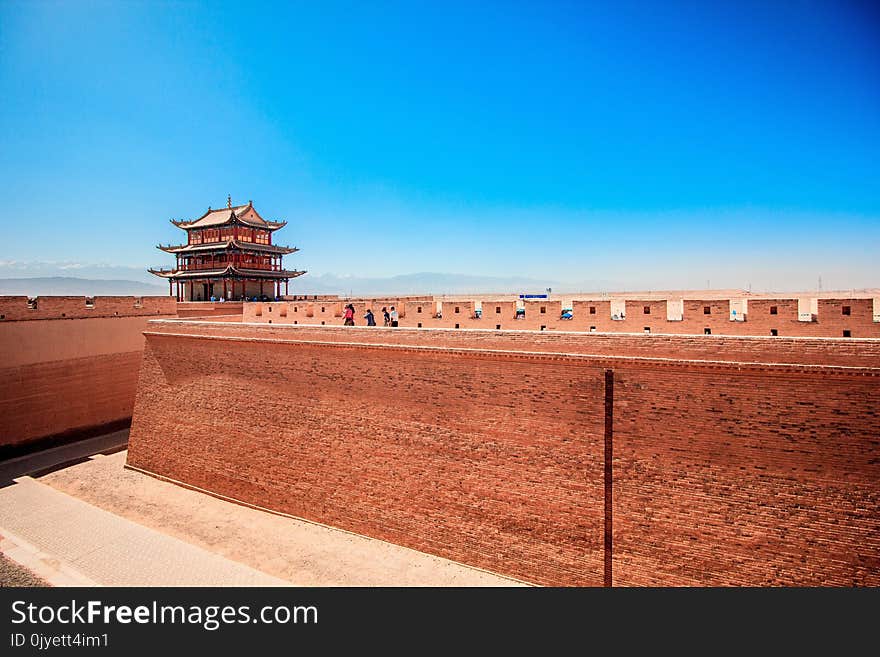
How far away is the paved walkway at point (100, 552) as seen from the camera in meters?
7.95

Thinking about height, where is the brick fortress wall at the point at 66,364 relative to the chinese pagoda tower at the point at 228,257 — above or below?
below

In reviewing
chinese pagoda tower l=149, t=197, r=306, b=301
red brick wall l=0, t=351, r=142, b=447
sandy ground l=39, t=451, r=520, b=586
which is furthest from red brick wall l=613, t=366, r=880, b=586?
chinese pagoda tower l=149, t=197, r=306, b=301

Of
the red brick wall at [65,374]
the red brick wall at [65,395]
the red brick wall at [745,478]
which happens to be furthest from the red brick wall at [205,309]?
the red brick wall at [745,478]

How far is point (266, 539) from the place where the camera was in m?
9.25

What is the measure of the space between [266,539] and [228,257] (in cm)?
1791

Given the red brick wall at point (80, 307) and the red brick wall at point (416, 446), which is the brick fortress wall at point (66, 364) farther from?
the red brick wall at point (416, 446)

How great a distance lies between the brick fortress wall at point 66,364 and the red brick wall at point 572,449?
802 centimetres

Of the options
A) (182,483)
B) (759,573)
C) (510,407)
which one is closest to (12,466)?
(182,483)

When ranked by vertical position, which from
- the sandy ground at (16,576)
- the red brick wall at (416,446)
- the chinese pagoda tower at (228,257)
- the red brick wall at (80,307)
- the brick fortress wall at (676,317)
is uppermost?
the chinese pagoda tower at (228,257)

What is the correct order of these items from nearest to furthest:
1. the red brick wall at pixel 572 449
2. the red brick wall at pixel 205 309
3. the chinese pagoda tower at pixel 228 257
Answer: the red brick wall at pixel 572 449 → the red brick wall at pixel 205 309 → the chinese pagoda tower at pixel 228 257

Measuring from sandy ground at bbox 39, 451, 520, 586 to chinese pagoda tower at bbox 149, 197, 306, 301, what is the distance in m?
12.9

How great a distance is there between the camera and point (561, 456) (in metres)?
7.46

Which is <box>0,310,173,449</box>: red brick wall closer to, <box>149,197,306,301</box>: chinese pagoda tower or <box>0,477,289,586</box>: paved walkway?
<box>0,477,289,586</box>: paved walkway
